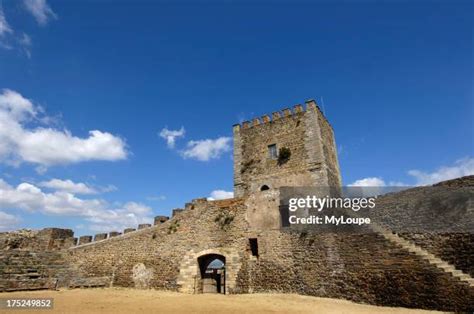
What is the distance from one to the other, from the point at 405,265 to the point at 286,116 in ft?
37.6

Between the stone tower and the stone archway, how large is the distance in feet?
12.8

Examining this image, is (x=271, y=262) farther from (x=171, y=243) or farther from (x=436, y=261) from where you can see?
(x=436, y=261)

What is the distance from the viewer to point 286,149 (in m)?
17.5

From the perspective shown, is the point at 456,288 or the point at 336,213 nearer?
the point at 456,288

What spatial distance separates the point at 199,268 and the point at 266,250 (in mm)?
3605

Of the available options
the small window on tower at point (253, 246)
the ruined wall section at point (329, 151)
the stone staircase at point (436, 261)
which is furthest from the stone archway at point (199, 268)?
the ruined wall section at point (329, 151)

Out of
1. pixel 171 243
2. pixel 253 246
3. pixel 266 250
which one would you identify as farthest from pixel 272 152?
pixel 171 243

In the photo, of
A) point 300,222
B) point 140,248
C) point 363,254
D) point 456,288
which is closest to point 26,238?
point 140,248

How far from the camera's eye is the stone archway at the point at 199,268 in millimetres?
12586

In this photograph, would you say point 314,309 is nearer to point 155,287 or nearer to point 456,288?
point 456,288

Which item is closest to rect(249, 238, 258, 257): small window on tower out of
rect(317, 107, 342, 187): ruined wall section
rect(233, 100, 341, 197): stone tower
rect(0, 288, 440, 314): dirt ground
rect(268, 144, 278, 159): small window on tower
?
rect(0, 288, 440, 314): dirt ground

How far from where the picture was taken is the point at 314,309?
8375mm

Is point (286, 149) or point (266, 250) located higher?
point (286, 149)

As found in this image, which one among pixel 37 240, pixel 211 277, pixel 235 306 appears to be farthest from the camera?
pixel 37 240
